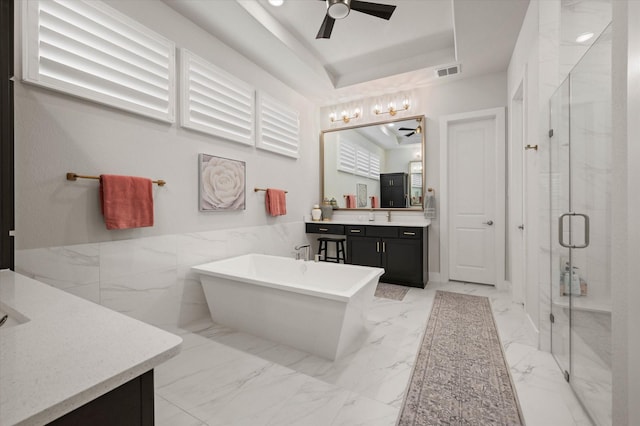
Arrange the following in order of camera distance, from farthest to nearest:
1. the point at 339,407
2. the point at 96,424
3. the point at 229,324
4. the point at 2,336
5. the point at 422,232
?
the point at 422,232
the point at 229,324
the point at 339,407
the point at 2,336
the point at 96,424

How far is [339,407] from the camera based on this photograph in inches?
63.1

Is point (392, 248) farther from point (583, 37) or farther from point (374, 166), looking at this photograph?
point (583, 37)

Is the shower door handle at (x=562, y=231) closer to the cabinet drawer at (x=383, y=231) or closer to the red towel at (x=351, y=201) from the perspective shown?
the cabinet drawer at (x=383, y=231)

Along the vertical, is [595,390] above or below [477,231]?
below

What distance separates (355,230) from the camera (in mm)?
4113

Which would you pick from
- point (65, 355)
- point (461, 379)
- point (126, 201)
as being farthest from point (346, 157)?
point (65, 355)

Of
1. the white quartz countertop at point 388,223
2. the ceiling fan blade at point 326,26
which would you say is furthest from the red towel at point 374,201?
the ceiling fan blade at point 326,26

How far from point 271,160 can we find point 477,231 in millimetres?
2962

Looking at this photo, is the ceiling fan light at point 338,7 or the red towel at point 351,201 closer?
the ceiling fan light at point 338,7

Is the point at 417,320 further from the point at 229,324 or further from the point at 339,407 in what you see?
the point at 229,324

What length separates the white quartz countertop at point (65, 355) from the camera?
1.61 feet

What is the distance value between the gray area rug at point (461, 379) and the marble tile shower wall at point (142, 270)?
2073 mm

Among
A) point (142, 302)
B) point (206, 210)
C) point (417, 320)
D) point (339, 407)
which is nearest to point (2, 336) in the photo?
point (339, 407)

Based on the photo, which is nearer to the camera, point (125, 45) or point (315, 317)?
point (315, 317)
